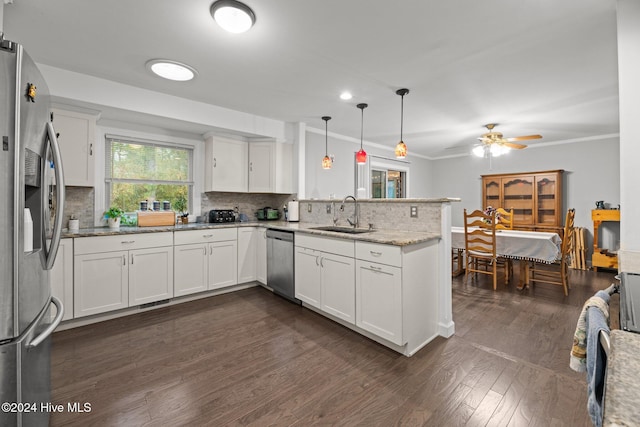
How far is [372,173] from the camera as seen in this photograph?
6121 mm

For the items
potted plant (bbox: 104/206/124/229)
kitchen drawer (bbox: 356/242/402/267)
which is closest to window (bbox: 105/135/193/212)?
potted plant (bbox: 104/206/124/229)

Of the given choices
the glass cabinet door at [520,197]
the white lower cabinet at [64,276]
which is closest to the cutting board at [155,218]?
the white lower cabinet at [64,276]

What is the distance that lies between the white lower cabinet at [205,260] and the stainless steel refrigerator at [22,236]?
206 cm

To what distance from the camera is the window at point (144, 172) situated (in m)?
3.52

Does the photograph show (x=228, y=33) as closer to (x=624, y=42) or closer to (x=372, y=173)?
(x=624, y=42)

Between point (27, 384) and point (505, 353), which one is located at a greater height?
point (27, 384)

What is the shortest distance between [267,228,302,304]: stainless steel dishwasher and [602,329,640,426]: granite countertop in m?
2.80

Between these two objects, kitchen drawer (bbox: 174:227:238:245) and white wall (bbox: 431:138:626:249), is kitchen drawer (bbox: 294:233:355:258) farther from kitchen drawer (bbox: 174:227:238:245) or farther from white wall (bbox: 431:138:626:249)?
white wall (bbox: 431:138:626:249)

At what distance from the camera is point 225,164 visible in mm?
4055

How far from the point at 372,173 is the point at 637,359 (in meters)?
5.69

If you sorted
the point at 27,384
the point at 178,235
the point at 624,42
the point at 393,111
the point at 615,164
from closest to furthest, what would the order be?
→ the point at 27,384
the point at 624,42
the point at 178,235
the point at 393,111
the point at 615,164

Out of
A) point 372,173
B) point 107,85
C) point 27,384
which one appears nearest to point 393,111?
point 372,173

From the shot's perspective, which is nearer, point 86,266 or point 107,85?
point 86,266

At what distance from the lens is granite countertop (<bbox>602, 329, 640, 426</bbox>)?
42cm
